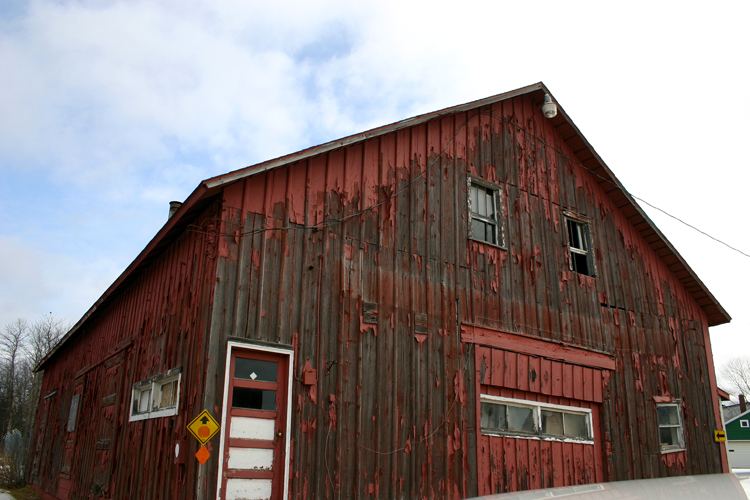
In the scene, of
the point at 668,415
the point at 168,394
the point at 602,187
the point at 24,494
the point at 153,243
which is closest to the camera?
the point at 168,394

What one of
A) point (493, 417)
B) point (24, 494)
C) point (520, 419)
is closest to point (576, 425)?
point (520, 419)

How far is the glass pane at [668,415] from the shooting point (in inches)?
478

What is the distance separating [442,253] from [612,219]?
5242 mm

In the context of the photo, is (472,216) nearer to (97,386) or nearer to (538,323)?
(538,323)

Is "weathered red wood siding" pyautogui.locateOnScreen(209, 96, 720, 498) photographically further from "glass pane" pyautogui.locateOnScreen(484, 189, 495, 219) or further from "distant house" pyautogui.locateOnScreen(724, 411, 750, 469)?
"distant house" pyautogui.locateOnScreen(724, 411, 750, 469)

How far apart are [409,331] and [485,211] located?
10.3 ft

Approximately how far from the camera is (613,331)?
11773 mm

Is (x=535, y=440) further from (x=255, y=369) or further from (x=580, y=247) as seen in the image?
(x=255, y=369)

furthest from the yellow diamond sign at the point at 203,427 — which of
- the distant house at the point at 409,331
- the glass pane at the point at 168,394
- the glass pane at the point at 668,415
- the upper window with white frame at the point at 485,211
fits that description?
the glass pane at the point at 668,415

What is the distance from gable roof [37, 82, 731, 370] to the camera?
28.2ft

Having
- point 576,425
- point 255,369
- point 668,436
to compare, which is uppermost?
point 255,369

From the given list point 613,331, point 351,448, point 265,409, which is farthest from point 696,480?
point 613,331

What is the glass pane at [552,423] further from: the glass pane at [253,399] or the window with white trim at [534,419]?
the glass pane at [253,399]

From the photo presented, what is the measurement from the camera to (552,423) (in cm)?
1016
